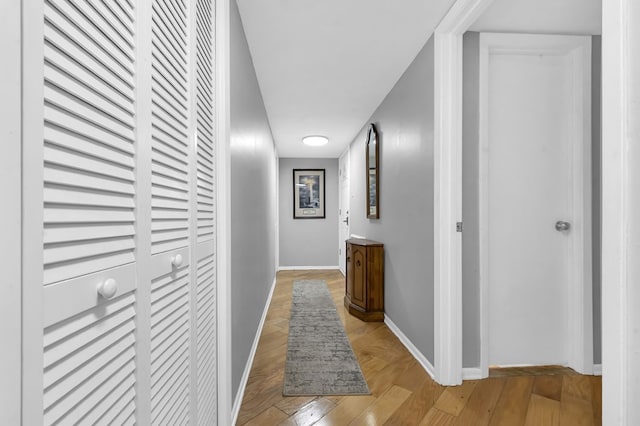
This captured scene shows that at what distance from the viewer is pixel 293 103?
11.0 feet

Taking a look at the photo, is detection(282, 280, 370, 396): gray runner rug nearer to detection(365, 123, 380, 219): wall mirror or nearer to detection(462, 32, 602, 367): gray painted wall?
detection(462, 32, 602, 367): gray painted wall

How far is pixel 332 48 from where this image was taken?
2252 mm

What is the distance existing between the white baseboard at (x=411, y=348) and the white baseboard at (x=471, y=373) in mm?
185

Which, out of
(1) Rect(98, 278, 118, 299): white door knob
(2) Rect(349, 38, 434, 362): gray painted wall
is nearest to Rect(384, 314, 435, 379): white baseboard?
(2) Rect(349, 38, 434, 362): gray painted wall

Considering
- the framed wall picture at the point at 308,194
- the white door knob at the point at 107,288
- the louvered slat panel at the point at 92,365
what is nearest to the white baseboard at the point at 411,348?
the louvered slat panel at the point at 92,365

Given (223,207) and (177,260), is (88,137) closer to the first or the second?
(177,260)

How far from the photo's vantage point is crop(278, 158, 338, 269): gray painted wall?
6234mm

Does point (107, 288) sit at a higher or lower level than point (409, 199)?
lower

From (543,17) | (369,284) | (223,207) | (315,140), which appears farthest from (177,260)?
(315,140)

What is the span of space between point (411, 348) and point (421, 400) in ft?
2.19

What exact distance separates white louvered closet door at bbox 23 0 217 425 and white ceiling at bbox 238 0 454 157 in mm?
1000

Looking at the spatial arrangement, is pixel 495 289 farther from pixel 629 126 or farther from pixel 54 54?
pixel 54 54

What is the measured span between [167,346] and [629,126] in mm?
1353

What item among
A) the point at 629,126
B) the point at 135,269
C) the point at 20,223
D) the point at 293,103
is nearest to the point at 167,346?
the point at 135,269
